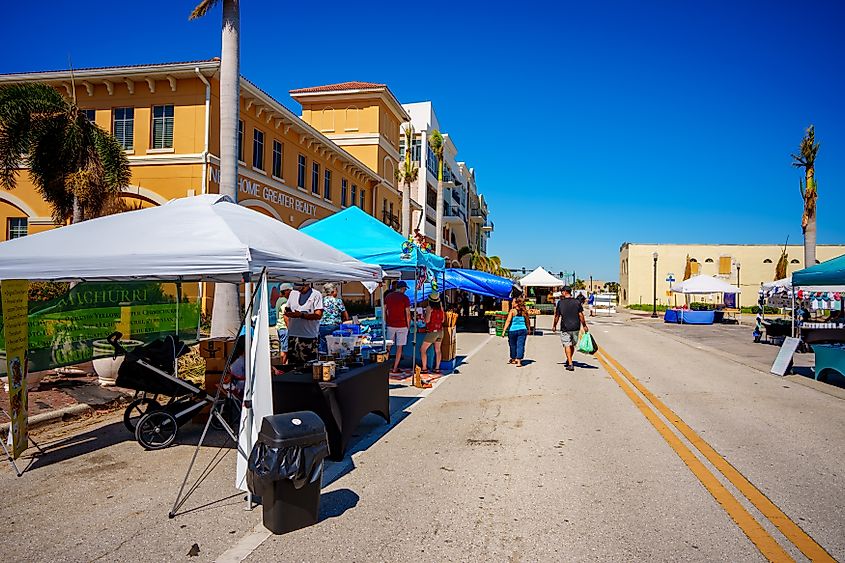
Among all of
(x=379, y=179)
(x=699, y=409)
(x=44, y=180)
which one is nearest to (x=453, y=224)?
(x=379, y=179)

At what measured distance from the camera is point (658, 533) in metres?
4.41

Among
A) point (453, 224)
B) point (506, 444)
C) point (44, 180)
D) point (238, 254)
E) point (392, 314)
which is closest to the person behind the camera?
point (238, 254)

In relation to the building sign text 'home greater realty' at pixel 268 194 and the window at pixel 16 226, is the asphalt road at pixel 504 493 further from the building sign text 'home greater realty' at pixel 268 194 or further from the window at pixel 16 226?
the window at pixel 16 226

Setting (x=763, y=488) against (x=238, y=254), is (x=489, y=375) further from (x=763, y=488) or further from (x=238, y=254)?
(x=238, y=254)

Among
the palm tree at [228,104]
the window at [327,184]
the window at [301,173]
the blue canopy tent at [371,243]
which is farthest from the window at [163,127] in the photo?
the blue canopy tent at [371,243]

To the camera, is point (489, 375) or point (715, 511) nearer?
point (715, 511)

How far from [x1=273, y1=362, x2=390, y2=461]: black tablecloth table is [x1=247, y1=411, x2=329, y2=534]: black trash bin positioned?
5.15ft

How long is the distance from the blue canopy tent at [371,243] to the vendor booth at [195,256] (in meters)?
5.44

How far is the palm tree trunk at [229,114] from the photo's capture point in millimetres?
13828

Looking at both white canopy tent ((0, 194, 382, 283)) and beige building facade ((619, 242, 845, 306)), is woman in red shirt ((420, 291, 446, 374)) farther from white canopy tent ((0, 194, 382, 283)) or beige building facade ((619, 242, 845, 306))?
beige building facade ((619, 242, 845, 306))

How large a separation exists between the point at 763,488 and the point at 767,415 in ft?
13.1

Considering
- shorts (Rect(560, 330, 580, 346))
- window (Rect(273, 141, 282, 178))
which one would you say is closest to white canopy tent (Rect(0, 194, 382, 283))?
shorts (Rect(560, 330, 580, 346))

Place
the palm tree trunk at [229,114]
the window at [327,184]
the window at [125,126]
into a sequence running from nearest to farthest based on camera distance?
the palm tree trunk at [229,114]
the window at [125,126]
the window at [327,184]

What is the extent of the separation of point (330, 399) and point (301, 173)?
77.2 ft
